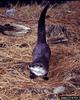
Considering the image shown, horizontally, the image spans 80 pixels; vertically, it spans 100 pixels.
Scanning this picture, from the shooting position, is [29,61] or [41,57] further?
[29,61]

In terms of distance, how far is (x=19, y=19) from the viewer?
486 cm

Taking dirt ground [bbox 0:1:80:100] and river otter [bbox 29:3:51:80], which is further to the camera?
river otter [bbox 29:3:51:80]

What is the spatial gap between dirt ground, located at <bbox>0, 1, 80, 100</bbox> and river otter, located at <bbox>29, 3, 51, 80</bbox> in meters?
0.07

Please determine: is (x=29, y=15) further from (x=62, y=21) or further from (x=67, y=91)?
(x=67, y=91)

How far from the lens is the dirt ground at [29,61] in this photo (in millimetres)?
3029

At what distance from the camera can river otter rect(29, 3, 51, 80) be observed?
3.24 metres

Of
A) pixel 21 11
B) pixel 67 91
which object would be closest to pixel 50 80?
pixel 67 91

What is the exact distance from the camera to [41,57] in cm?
345

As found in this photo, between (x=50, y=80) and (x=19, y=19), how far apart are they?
1.86 metres

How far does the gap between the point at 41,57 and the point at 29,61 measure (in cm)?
22

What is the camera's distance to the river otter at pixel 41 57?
3.24 metres

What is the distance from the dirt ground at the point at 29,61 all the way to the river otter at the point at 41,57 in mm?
73

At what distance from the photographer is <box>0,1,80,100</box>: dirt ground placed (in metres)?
3.03

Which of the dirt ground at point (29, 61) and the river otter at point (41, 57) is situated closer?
the dirt ground at point (29, 61)
